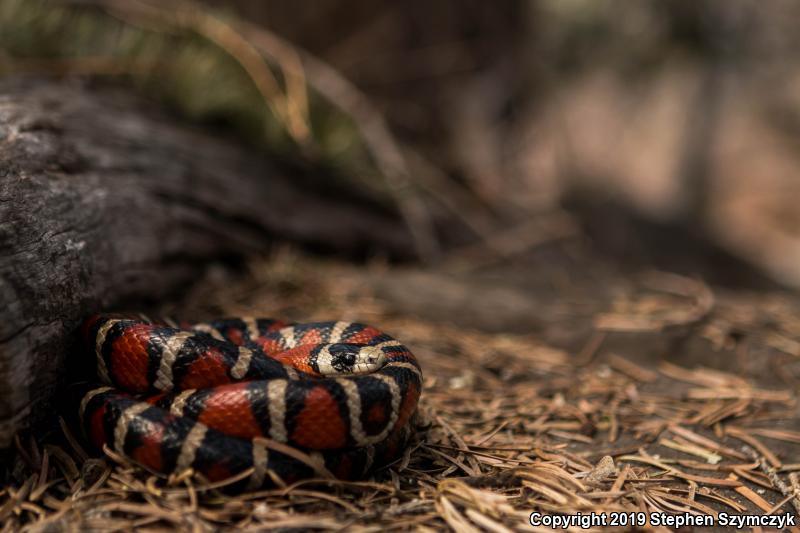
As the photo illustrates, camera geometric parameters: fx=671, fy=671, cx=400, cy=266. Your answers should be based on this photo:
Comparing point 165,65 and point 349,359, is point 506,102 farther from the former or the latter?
point 349,359

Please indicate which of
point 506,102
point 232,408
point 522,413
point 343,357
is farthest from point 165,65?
point 506,102

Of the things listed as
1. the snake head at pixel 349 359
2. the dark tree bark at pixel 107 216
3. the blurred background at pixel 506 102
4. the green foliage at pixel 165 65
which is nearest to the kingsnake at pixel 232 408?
the snake head at pixel 349 359

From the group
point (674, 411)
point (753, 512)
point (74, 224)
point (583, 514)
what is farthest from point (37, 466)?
point (674, 411)

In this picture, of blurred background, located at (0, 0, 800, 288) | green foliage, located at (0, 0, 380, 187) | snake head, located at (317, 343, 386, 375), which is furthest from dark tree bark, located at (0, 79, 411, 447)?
snake head, located at (317, 343, 386, 375)

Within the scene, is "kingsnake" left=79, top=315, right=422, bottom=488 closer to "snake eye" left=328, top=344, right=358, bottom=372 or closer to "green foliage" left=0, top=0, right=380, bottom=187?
"snake eye" left=328, top=344, right=358, bottom=372

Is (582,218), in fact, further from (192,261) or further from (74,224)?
(74,224)

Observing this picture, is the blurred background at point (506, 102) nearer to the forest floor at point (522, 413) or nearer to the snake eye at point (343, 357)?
the forest floor at point (522, 413)
